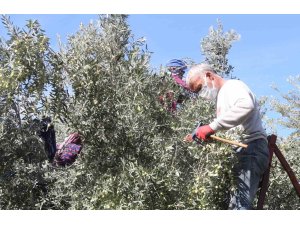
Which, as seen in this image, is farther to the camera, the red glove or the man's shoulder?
the man's shoulder

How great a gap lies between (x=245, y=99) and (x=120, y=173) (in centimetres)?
126

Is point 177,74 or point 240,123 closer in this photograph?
point 240,123

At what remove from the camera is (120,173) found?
13.1 ft

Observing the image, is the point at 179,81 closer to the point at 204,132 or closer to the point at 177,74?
the point at 177,74

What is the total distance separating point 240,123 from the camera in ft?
13.1

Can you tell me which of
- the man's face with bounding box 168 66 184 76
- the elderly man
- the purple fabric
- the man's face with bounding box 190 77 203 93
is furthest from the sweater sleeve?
the man's face with bounding box 168 66 184 76

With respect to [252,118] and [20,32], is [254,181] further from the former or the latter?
[20,32]

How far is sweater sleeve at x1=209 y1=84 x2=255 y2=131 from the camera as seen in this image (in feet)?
12.9

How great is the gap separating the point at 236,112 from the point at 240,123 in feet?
0.37

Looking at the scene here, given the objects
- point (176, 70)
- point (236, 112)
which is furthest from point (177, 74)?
point (236, 112)

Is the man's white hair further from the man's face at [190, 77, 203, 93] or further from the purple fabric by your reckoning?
the purple fabric

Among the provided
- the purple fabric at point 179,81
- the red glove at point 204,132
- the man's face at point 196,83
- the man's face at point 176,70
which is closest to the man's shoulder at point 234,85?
the man's face at point 196,83

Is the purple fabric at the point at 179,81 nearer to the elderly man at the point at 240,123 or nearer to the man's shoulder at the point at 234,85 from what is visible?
the elderly man at the point at 240,123

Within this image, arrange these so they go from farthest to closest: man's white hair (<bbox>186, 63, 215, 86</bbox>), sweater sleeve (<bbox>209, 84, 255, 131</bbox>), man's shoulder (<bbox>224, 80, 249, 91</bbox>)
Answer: man's white hair (<bbox>186, 63, 215, 86</bbox>), man's shoulder (<bbox>224, 80, 249, 91</bbox>), sweater sleeve (<bbox>209, 84, 255, 131</bbox>)
